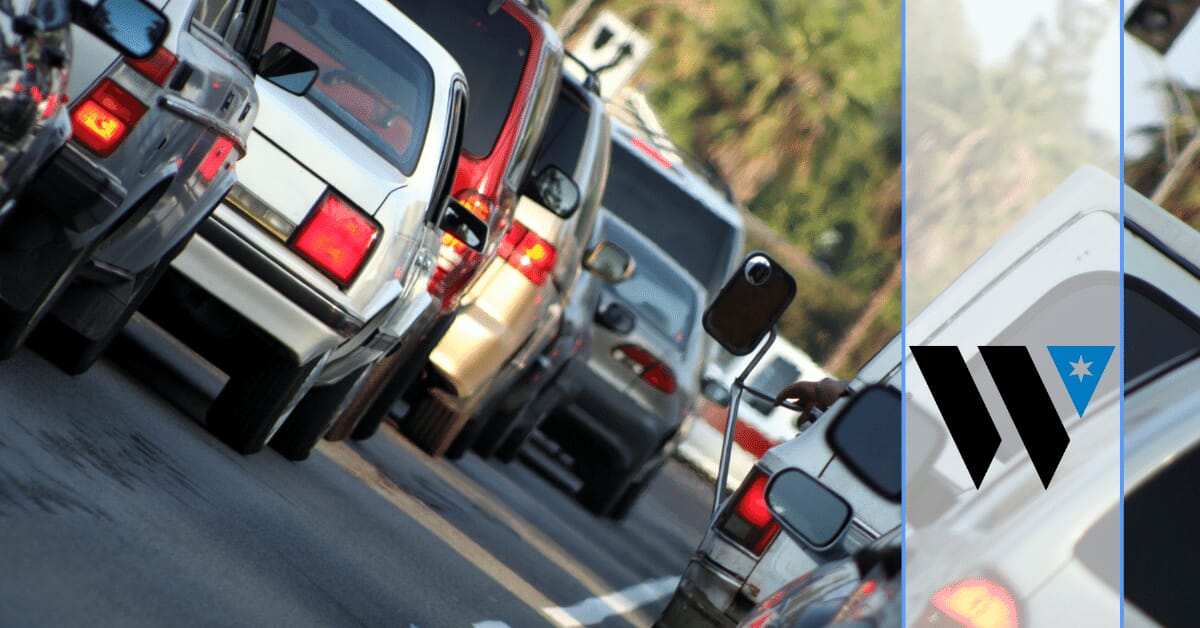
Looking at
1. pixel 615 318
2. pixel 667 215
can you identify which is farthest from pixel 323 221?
pixel 667 215

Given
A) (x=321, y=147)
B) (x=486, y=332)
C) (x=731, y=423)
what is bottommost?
(x=486, y=332)

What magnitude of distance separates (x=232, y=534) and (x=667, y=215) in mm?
11724

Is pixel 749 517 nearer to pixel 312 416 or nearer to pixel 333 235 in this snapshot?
pixel 333 235

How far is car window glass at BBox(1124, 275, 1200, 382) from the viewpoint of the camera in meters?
4.21

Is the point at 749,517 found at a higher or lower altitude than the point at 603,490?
higher

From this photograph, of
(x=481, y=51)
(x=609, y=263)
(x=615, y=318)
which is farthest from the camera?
(x=615, y=318)

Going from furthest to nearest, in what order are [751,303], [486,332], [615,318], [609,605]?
[615,318] → [486,332] → [609,605] → [751,303]

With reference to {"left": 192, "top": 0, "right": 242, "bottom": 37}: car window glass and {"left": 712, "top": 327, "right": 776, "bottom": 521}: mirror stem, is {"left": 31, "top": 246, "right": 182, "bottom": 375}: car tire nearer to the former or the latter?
{"left": 192, "top": 0, "right": 242, "bottom": 37}: car window glass

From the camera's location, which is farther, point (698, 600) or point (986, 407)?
point (698, 600)

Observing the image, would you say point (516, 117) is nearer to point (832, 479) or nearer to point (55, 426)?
point (55, 426)

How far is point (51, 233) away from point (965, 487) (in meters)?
4.87

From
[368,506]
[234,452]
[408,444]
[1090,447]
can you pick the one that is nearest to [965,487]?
[1090,447]

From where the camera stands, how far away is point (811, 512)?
4.82 m

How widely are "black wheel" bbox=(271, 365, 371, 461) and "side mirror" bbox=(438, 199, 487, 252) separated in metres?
0.82
